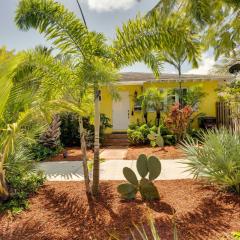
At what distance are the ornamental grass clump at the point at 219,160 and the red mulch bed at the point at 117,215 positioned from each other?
1.16 ft

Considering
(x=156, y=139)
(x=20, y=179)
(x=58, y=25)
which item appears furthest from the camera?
(x=156, y=139)

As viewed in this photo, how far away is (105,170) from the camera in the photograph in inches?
365

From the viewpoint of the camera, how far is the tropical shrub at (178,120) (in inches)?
535

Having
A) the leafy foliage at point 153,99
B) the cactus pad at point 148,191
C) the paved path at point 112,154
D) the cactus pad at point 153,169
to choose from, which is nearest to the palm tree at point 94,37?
the cactus pad at point 153,169

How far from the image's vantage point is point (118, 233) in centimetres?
479

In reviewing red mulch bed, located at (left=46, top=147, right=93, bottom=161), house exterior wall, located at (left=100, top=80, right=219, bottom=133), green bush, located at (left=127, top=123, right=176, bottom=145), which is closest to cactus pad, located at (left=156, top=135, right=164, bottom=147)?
green bush, located at (left=127, top=123, right=176, bottom=145)

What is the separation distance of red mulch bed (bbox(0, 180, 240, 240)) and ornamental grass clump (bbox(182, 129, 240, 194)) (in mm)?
354

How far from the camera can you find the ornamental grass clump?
6093 millimetres

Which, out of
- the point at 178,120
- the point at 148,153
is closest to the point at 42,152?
the point at 148,153

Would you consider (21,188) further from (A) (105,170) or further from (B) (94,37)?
(B) (94,37)

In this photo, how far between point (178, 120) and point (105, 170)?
5652 mm

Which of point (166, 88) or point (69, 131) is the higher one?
point (166, 88)

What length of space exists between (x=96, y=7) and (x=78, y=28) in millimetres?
3833

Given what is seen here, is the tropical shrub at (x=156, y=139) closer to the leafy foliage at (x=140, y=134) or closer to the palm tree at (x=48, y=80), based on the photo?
the leafy foliage at (x=140, y=134)
